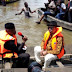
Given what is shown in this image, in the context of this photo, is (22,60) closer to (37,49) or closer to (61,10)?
(37,49)

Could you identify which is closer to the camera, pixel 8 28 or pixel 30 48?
pixel 8 28

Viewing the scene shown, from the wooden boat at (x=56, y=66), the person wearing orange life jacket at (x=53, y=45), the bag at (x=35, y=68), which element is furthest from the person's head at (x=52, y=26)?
the bag at (x=35, y=68)

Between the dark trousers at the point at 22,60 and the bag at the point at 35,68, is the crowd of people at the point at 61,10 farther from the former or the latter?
the dark trousers at the point at 22,60

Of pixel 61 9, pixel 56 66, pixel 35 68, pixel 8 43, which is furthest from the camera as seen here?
pixel 61 9

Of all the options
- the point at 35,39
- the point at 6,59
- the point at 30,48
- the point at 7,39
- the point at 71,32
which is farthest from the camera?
the point at 71,32

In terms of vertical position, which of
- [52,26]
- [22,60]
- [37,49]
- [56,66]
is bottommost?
[56,66]

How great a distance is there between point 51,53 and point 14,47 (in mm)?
836

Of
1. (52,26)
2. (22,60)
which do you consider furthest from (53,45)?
(22,60)

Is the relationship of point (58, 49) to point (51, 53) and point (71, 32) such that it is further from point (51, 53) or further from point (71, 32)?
point (71, 32)

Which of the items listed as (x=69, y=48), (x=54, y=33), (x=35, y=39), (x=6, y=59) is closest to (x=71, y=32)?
(x=35, y=39)

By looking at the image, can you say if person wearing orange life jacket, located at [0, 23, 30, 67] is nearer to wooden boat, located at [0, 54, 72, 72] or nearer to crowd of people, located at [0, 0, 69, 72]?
crowd of people, located at [0, 0, 69, 72]

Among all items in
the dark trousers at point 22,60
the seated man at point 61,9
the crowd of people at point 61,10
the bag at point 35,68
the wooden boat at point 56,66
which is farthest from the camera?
the seated man at point 61,9

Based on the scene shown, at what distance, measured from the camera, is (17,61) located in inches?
153

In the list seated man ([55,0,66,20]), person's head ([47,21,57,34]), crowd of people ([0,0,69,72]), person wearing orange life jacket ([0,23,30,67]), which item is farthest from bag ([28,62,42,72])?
seated man ([55,0,66,20])
